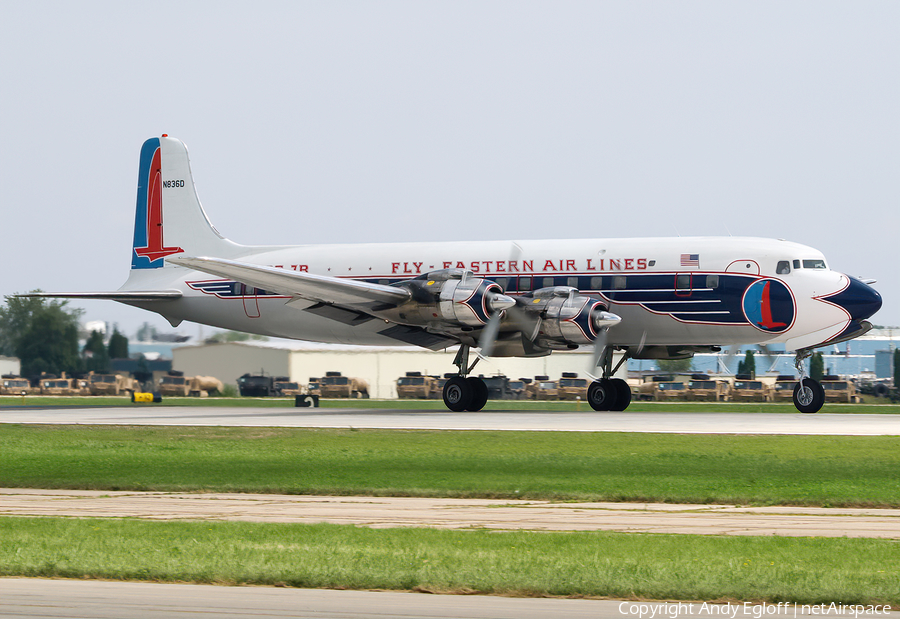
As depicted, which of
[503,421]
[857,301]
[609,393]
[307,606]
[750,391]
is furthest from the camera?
[750,391]

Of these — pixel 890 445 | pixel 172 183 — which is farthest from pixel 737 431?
pixel 172 183

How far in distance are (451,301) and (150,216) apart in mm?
16875

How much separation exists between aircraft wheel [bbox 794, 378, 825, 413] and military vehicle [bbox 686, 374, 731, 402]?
87.4 feet

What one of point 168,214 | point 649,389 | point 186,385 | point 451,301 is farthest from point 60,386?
point 451,301

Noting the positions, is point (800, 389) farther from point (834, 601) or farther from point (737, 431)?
point (834, 601)

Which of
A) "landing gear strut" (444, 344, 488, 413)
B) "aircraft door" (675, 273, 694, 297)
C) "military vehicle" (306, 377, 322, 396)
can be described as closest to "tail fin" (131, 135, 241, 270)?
"landing gear strut" (444, 344, 488, 413)

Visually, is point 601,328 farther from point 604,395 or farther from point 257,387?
point 257,387

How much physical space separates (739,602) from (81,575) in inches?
253

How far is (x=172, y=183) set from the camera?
45.9 m

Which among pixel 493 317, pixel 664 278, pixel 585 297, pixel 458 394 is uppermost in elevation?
pixel 664 278

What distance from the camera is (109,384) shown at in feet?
219

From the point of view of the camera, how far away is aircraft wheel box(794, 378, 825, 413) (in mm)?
34781

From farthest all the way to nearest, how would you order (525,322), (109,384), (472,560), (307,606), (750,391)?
(109,384)
(750,391)
(525,322)
(472,560)
(307,606)

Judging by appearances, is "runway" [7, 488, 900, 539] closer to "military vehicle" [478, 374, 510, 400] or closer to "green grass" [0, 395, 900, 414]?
"green grass" [0, 395, 900, 414]
